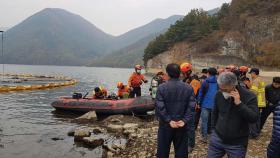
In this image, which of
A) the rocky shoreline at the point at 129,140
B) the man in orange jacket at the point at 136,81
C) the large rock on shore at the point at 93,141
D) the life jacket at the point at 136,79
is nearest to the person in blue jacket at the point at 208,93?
the rocky shoreline at the point at 129,140

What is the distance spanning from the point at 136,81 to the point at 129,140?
211 inches

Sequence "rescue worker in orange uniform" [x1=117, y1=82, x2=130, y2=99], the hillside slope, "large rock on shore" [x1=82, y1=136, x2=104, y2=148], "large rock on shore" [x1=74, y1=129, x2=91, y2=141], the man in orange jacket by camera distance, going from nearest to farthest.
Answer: "large rock on shore" [x1=82, y1=136, x2=104, y2=148] → "large rock on shore" [x1=74, y1=129, x2=91, y2=141] → the man in orange jacket → "rescue worker in orange uniform" [x1=117, y1=82, x2=130, y2=99] → the hillside slope

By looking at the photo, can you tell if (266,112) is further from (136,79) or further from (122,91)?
(122,91)

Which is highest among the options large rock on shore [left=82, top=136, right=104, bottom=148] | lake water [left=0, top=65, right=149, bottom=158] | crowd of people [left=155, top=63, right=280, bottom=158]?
crowd of people [left=155, top=63, right=280, bottom=158]

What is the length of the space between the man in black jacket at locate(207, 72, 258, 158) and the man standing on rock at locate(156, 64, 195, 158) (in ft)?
2.84

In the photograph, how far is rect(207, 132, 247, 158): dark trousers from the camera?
443 centimetres

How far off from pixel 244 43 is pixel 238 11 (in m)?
10.6

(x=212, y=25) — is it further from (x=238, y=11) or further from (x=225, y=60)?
(x=225, y=60)

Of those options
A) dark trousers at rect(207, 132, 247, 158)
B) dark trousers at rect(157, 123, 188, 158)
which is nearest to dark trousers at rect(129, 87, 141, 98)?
dark trousers at rect(157, 123, 188, 158)

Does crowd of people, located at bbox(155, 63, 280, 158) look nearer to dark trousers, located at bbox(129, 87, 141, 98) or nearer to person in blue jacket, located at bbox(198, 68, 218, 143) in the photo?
person in blue jacket, located at bbox(198, 68, 218, 143)

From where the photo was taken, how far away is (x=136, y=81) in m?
16.2

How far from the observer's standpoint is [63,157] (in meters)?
11.1

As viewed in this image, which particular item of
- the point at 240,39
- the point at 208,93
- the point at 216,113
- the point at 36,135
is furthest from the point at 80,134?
the point at 240,39

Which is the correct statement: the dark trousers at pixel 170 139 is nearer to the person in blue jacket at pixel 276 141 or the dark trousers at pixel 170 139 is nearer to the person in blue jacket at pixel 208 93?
the person in blue jacket at pixel 276 141
